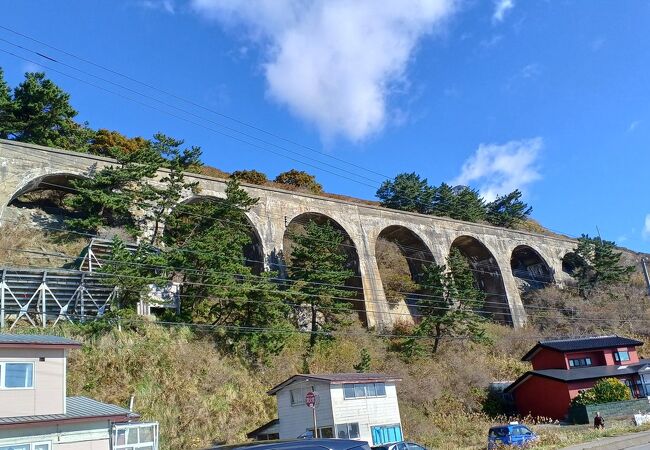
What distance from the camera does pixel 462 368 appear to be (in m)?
27.9

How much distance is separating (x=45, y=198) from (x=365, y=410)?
20614 mm

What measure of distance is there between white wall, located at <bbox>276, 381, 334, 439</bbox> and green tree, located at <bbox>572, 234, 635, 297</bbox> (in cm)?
3407

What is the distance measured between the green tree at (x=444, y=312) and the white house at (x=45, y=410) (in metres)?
17.9

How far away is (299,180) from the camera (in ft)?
181

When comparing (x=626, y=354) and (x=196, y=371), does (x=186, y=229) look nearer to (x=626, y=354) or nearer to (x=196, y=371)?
(x=196, y=371)

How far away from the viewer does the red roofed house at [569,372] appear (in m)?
27.4

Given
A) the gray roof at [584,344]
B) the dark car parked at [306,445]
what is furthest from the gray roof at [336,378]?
the dark car parked at [306,445]

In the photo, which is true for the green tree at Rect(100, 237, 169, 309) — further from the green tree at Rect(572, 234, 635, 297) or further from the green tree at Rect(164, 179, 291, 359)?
the green tree at Rect(572, 234, 635, 297)

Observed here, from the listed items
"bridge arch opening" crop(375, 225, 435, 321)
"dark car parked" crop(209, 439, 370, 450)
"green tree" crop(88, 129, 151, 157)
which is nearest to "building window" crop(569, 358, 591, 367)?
"bridge arch opening" crop(375, 225, 435, 321)

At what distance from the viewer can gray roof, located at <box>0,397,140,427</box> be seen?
12.4 metres

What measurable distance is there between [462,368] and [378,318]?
22.1 feet

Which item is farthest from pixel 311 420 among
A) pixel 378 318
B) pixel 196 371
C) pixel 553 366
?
pixel 553 366

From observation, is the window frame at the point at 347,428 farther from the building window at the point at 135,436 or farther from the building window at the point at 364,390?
the building window at the point at 135,436

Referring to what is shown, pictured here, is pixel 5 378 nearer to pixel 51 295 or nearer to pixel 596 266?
pixel 51 295
